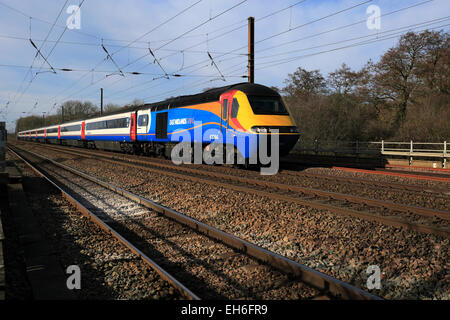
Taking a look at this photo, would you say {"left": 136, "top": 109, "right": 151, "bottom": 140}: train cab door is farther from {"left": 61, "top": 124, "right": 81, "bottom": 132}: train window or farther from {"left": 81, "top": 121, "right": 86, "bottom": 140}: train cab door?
{"left": 61, "top": 124, "right": 81, "bottom": 132}: train window

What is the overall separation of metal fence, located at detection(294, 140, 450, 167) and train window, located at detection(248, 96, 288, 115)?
23.8 feet

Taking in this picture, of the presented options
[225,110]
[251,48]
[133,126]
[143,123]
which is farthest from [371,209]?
[133,126]

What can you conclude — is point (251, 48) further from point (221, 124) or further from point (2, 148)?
point (2, 148)

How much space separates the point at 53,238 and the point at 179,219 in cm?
223

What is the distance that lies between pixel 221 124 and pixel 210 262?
8.90 meters

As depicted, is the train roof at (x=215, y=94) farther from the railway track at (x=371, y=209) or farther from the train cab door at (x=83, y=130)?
the train cab door at (x=83, y=130)

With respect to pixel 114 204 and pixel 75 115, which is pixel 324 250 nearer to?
pixel 114 204

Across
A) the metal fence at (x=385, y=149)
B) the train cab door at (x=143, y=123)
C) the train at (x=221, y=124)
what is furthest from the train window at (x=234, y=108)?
the metal fence at (x=385, y=149)

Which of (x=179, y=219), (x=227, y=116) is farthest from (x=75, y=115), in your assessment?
(x=179, y=219)

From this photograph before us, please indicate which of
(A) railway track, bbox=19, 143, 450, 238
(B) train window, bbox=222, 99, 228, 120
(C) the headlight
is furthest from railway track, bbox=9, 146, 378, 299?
(B) train window, bbox=222, 99, 228, 120

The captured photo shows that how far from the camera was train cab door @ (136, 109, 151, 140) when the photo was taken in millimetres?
20047
